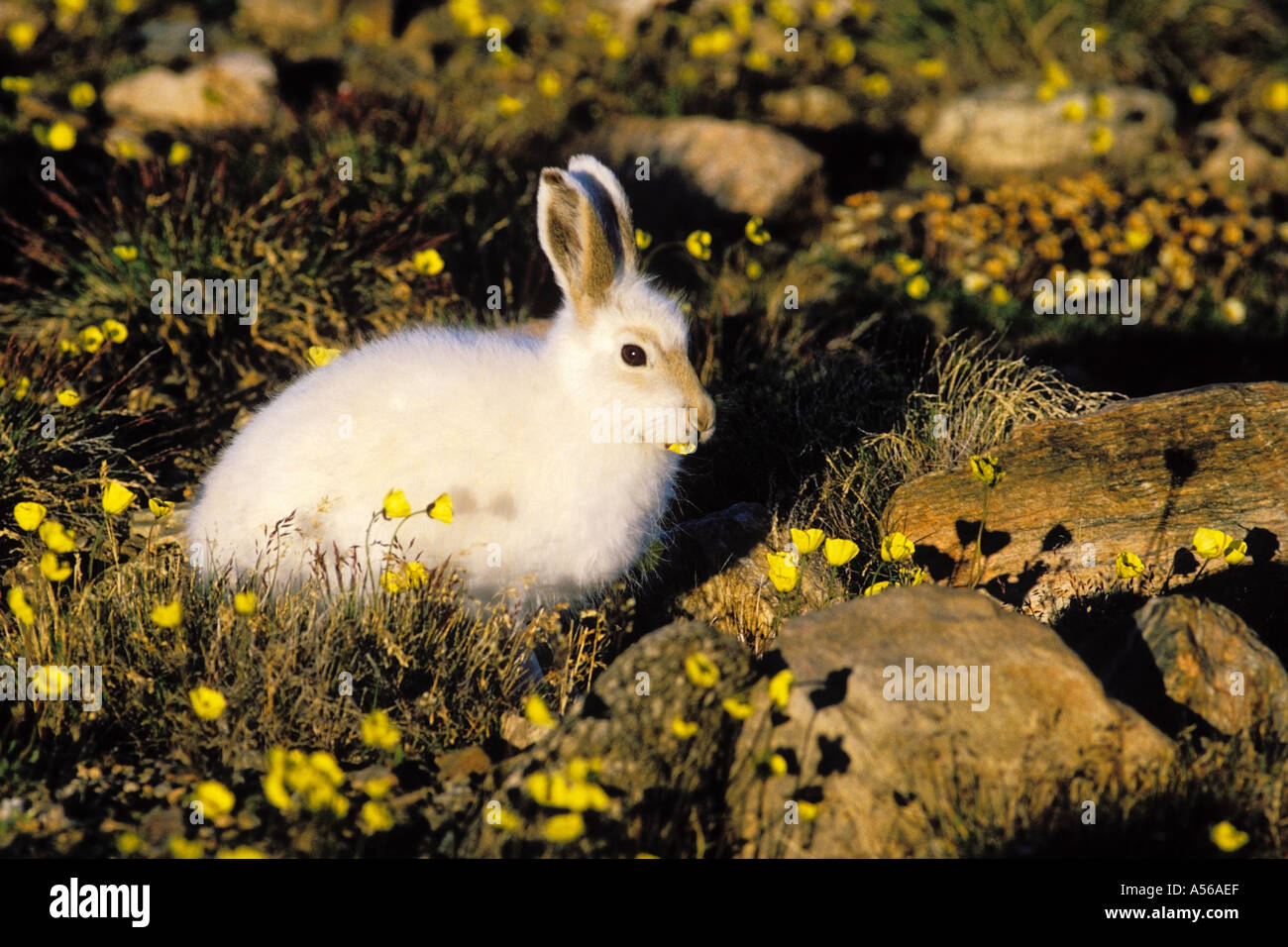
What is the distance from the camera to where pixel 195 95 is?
9.02 m

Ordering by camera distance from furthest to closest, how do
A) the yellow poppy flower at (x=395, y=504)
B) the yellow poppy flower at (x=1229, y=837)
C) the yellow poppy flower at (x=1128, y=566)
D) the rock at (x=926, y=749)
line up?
1. the yellow poppy flower at (x=1128, y=566)
2. the yellow poppy flower at (x=395, y=504)
3. the rock at (x=926, y=749)
4. the yellow poppy flower at (x=1229, y=837)

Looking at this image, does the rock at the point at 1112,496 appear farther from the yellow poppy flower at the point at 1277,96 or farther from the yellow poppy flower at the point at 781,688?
the yellow poppy flower at the point at 1277,96

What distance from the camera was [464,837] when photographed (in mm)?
3688

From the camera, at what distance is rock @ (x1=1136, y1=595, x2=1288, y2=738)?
13.4 feet

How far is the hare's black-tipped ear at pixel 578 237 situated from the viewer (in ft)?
15.0

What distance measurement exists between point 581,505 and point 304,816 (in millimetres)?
1723

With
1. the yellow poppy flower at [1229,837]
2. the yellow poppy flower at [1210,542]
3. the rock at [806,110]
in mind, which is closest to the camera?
the yellow poppy flower at [1229,837]

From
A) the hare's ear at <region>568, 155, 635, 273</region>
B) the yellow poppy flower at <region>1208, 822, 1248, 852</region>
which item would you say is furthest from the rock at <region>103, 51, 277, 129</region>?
the yellow poppy flower at <region>1208, 822, 1248, 852</region>

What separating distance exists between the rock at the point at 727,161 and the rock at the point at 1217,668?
17.2ft

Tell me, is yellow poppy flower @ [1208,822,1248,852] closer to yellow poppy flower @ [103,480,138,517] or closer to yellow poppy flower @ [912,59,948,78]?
yellow poppy flower @ [103,480,138,517]

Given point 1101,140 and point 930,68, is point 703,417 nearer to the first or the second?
point 1101,140

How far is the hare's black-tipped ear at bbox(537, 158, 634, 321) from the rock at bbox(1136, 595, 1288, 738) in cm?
268

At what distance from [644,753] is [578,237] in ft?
7.30

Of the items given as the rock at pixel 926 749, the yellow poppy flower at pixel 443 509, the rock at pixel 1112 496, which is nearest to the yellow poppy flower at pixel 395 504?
the yellow poppy flower at pixel 443 509
